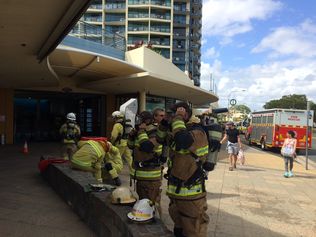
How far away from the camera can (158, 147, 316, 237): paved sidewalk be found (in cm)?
606

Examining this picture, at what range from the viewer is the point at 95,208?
5.36 meters

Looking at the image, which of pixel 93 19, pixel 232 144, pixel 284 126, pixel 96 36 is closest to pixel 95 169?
pixel 232 144

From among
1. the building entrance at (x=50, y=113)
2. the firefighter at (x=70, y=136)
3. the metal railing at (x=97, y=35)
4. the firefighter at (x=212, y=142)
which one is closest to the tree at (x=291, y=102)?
the building entrance at (x=50, y=113)

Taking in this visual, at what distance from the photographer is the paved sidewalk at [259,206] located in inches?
239

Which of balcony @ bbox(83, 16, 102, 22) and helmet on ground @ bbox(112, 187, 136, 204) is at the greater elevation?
balcony @ bbox(83, 16, 102, 22)

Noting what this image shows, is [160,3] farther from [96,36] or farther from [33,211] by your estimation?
[33,211]

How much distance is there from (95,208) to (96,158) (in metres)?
1.50

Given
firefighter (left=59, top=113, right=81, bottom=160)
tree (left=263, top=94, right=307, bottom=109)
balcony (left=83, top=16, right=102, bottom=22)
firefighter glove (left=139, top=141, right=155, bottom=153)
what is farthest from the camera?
tree (left=263, top=94, right=307, bottom=109)

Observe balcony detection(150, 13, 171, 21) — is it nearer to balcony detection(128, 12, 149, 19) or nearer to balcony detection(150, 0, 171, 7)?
balcony detection(128, 12, 149, 19)

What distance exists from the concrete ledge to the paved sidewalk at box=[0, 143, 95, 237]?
0.15 m

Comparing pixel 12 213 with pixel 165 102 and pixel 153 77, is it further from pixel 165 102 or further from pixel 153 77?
pixel 165 102

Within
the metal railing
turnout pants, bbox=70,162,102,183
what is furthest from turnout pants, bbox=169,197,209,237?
the metal railing

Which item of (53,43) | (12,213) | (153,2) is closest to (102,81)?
(53,43)

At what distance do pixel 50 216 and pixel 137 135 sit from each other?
2.13 metres
